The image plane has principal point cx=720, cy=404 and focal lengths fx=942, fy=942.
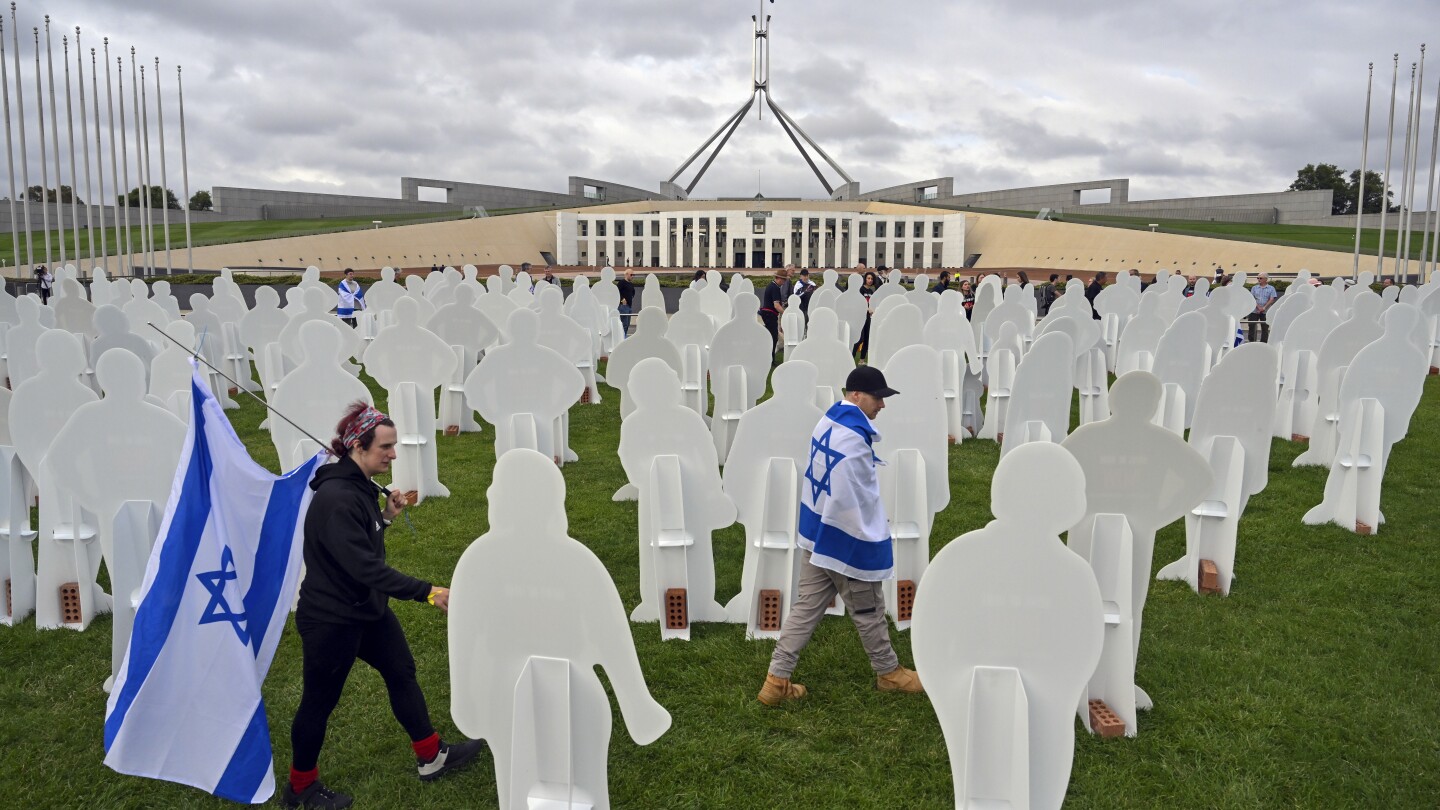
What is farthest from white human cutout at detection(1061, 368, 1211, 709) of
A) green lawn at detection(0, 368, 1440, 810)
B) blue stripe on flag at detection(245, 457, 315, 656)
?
blue stripe on flag at detection(245, 457, 315, 656)

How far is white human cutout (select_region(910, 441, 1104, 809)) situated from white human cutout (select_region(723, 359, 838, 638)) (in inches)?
93.8

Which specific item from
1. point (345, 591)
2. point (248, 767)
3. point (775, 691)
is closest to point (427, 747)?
point (248, 767)

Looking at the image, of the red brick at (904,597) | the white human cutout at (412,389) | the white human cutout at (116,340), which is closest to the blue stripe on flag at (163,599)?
the red brick at (904,597)

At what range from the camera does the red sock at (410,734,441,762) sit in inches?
158

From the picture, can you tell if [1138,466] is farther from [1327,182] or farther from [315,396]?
[1327,182]

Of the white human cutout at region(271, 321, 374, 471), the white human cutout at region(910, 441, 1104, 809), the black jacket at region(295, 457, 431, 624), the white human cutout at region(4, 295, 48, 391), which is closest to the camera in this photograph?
the white human cutout at region(910, 441, 1104, 809)

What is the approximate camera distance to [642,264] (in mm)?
64875

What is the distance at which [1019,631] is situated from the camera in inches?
117

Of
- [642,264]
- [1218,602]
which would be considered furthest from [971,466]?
[642,264]

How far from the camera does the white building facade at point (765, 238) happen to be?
205 feet

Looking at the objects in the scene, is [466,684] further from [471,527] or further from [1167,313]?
[1167,313]

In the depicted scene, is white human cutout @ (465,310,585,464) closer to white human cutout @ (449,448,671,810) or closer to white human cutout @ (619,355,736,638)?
white human cutout @ (619,355,736,638)

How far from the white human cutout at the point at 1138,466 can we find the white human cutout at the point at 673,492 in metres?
2.03

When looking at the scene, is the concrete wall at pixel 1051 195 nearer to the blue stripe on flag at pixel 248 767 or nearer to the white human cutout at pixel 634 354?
the white human cutout at pixel 634 354
